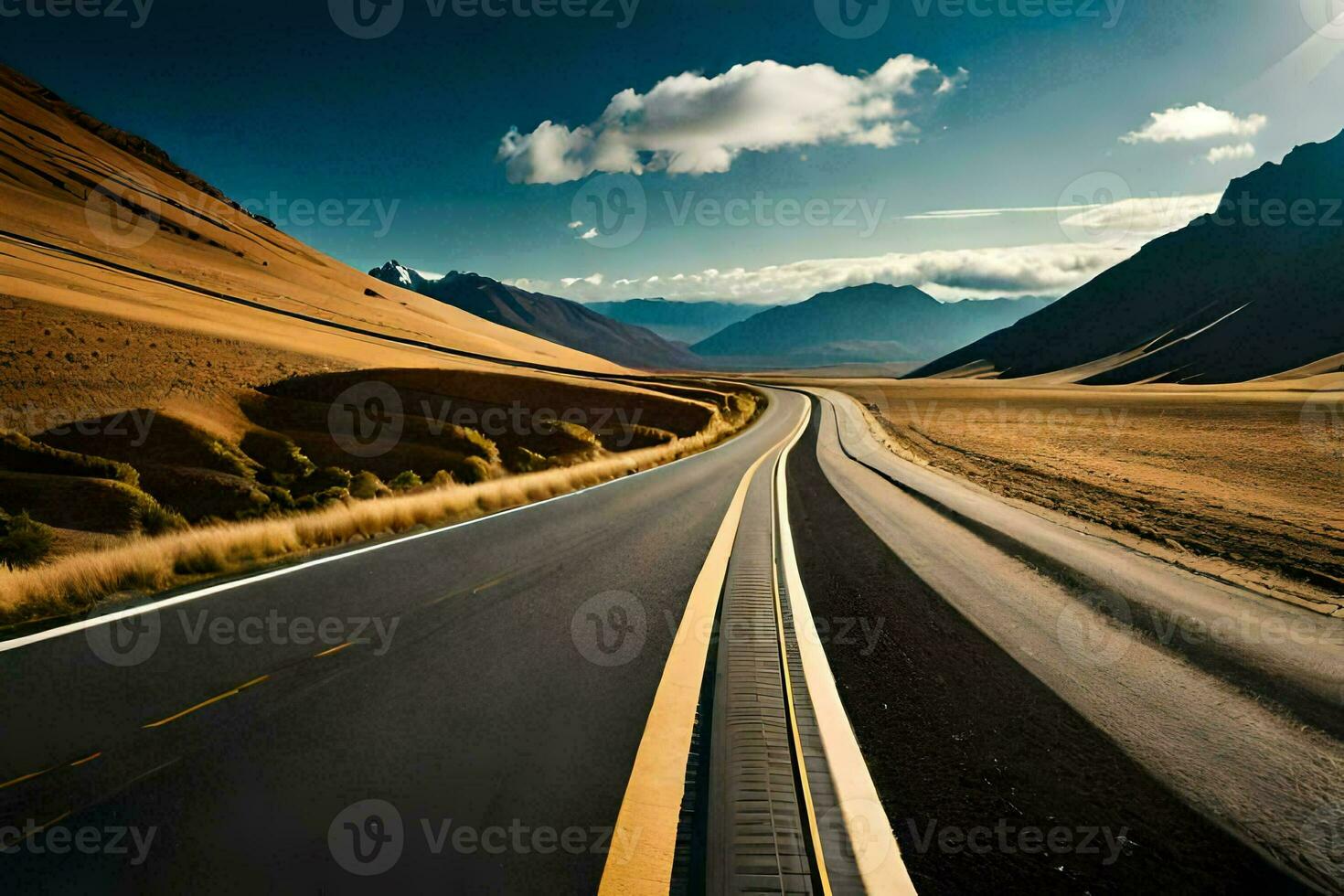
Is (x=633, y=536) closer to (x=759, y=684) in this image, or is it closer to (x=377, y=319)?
(x=759, y=684)

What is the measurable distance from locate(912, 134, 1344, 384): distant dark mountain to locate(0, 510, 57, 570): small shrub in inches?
5437

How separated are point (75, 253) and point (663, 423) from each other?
60457 mm

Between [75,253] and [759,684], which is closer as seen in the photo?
[759,684]

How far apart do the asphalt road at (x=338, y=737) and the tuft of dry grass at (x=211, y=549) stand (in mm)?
1027

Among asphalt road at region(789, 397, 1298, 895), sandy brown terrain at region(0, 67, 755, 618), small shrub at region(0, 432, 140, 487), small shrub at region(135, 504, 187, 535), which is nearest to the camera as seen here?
asphalt road at region(789, 397, 1298, 895)

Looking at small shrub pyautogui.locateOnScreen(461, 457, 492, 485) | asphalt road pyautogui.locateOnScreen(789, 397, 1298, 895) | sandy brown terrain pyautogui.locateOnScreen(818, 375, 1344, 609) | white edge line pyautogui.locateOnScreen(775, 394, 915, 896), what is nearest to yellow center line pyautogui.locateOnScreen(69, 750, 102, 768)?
white edge line pyautogui.locateOnScreen(775, 394, 915, 896)

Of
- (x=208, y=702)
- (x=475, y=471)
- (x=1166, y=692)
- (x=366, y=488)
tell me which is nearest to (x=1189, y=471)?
(x=1166, y=692)

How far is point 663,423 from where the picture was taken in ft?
107

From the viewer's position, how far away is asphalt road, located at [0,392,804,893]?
1.80 metres

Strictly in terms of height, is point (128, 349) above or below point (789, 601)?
above

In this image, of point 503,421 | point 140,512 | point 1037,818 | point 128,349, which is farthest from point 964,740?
point 128,349

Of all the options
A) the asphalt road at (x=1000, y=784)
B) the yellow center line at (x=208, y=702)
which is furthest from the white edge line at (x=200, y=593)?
the asphalt road at (x=1000, y=784)

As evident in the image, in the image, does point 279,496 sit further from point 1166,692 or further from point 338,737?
point 1166,692

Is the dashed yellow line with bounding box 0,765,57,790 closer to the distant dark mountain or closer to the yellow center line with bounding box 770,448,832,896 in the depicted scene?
the yellow center line with bounding box 770,448,832,896
